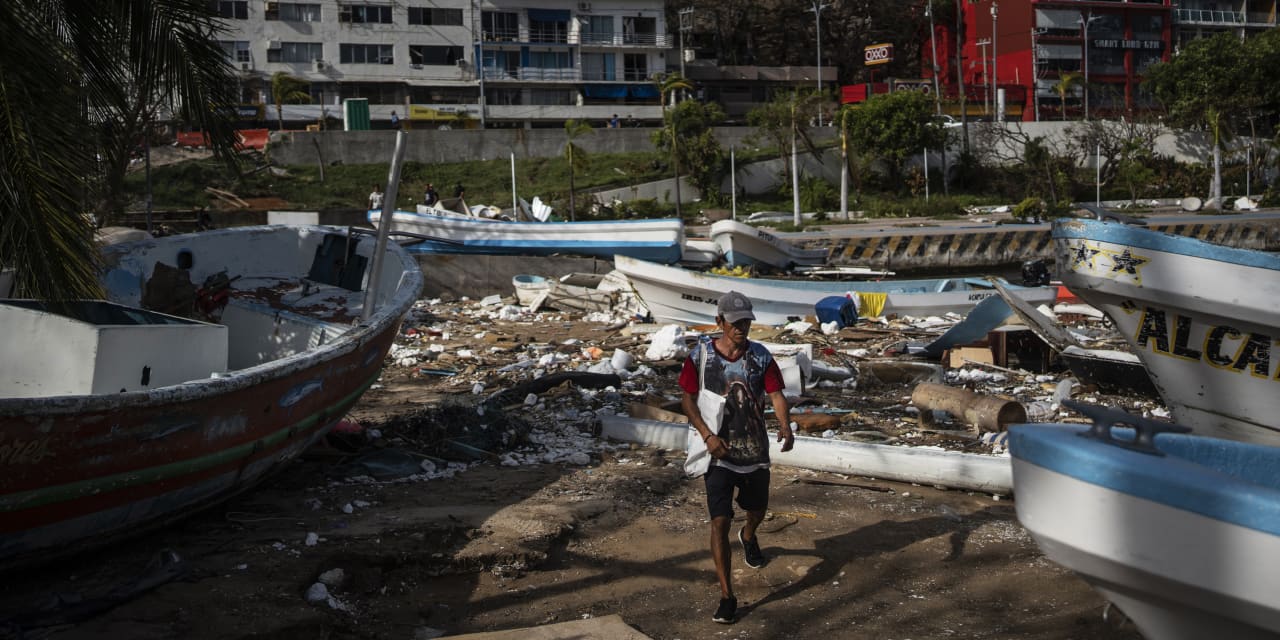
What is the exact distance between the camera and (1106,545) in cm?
299

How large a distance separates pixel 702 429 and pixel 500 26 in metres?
48.9

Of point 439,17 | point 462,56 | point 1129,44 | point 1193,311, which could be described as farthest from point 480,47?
point 1193,311

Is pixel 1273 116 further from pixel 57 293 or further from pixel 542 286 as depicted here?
pixel 57 293

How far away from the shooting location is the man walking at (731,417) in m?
4.82

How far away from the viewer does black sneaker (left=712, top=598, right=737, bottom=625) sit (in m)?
4.78

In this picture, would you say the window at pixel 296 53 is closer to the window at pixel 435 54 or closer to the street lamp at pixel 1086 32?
the window at pixel 435 54

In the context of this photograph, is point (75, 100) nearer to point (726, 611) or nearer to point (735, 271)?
point (726, 611)

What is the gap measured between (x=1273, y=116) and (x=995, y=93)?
433 inches

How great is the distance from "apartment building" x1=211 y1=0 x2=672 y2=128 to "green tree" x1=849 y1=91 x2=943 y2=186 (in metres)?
15.0

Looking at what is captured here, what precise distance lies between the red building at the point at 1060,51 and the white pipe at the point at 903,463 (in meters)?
47.5

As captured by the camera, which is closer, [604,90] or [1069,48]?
[604,90]

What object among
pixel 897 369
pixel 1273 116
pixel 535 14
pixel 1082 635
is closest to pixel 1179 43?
pixel 1273 116

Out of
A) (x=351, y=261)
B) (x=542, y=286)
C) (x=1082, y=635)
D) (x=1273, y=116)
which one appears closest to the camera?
(x=1082, y=635)

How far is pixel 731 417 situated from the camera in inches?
192
